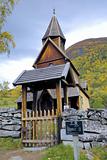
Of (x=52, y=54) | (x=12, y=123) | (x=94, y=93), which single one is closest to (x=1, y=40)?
(x=12, y=123)

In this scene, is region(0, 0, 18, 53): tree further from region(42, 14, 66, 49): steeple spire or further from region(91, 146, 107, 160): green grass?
region(42, 14, 66, 49): steeple spire

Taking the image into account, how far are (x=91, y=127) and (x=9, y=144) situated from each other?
3.98 metres

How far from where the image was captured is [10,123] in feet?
39.3

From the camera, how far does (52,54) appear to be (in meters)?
30.6

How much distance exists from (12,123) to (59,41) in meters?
20.2

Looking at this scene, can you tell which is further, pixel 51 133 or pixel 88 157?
pixel 51 133

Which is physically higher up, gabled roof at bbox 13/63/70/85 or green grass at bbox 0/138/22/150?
gabled roof at bbox 13/63/70/85

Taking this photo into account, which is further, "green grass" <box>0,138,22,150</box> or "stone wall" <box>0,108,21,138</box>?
"stone wall" <box>0,108,21,138</box>

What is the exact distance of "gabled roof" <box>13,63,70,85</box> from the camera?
10.8 m

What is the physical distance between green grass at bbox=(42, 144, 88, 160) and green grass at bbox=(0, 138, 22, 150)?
2.50 metres

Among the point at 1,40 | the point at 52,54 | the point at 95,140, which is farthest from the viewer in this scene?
the point at 52,54

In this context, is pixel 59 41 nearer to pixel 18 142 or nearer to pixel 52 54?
pixel 52 54

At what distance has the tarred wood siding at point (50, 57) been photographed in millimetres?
29955

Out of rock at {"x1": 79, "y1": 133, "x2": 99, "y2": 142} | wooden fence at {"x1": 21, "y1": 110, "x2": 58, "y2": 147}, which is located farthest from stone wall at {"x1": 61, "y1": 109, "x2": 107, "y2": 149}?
wooden fence at {"x1": 21, "y1": 110, "x2": 58, "y2": 147}
